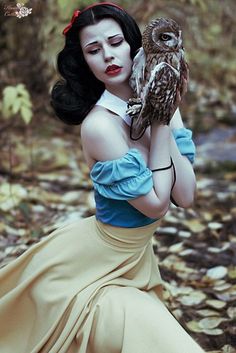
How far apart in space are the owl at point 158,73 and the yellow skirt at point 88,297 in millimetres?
333

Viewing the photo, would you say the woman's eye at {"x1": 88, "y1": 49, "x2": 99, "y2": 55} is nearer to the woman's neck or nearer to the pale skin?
the pale skin

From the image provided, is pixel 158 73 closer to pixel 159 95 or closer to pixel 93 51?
pixel 159 95

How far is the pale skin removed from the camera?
189 centimetres

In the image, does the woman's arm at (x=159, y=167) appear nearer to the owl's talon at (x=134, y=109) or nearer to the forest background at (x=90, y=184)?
the owl's talon at (x=134, y=109)

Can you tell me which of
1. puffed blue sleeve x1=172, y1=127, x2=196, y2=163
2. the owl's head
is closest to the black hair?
the owl's head

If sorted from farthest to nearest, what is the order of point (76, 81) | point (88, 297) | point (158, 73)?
point (76, 81), point (88, 297), point (158, 73)

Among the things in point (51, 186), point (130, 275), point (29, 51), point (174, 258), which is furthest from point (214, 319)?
point (29, 51)

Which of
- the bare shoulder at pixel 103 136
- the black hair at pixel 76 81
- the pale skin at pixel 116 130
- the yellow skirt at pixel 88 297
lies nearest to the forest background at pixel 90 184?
the black hair at pixel 76 81

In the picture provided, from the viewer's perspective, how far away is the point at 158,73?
182 cm

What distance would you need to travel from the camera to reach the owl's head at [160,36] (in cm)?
183

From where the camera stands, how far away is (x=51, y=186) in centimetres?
386

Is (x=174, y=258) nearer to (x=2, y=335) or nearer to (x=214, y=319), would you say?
(x=214, y=319)

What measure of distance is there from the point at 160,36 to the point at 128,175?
355 millimetres

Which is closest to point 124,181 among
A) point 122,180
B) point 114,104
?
point 122,180
